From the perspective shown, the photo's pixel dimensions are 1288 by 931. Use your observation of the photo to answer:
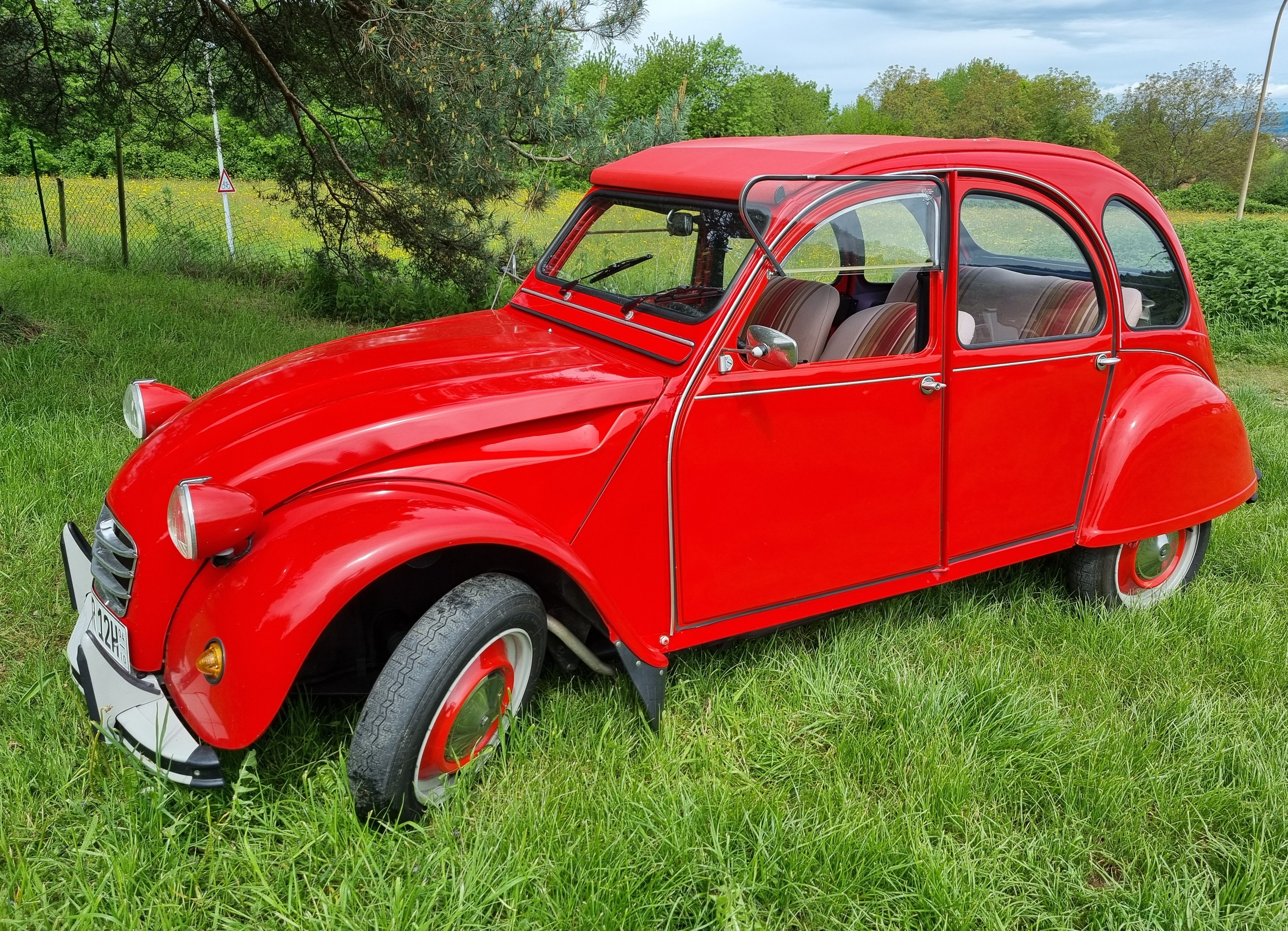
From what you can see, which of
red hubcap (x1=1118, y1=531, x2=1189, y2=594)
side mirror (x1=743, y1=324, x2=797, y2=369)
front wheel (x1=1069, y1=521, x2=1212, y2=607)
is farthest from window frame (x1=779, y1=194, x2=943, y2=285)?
red hubcap (x1=1118, y1=531, x2=1189, y2=594)

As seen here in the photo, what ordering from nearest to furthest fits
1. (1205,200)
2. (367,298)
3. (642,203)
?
(642,203) < (367,298) < (1205,200)

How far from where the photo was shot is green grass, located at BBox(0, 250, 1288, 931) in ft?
7.10

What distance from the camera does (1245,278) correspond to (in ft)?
35.1

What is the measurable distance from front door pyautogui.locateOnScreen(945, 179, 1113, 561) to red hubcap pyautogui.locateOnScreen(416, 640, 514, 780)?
5.62 ft

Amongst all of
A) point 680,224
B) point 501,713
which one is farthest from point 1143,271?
point 501,713

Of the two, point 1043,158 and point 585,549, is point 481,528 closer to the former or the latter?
point 585,549

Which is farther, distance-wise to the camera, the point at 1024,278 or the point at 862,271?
the point at 1024,278

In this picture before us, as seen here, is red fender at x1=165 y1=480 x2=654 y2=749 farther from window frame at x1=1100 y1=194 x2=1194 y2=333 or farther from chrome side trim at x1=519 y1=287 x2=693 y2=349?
window frame at x1=1100 y1=194 x2=1194 y2=333

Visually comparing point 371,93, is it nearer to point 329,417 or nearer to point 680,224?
point 680,224

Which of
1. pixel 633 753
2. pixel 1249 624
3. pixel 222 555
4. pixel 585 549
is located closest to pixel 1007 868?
pixel 633 753

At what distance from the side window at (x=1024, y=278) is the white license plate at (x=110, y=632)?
2935mm

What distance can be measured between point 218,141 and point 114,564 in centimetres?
945

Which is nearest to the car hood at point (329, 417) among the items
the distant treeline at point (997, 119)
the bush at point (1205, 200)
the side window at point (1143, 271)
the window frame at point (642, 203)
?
the window frame at point (642, 203)

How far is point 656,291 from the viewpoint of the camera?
320 centimetres
